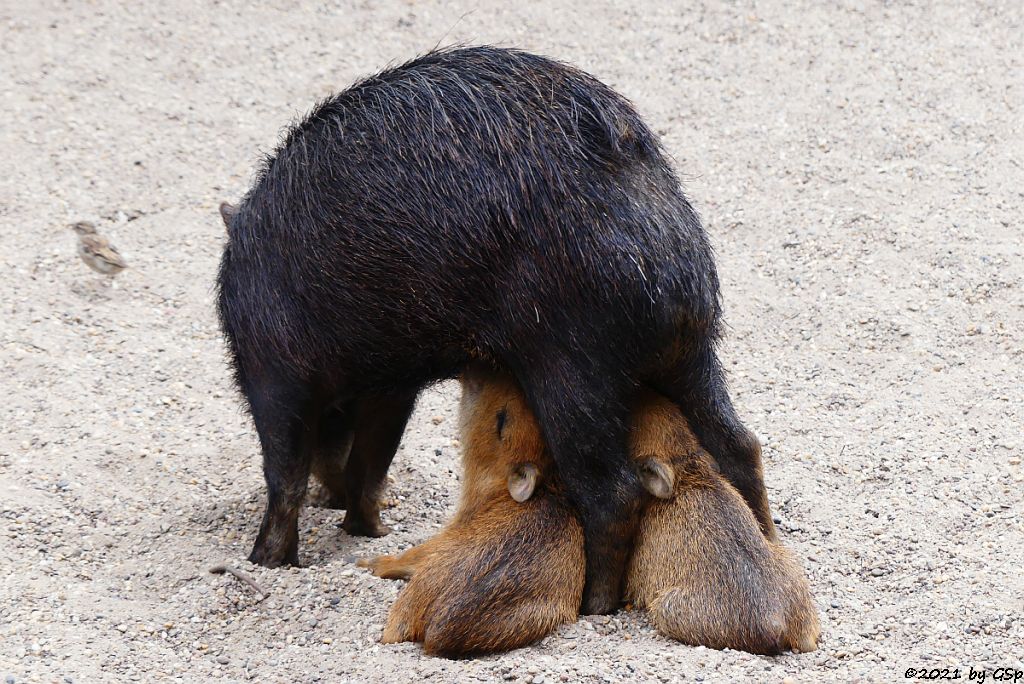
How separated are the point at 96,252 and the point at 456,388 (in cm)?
209

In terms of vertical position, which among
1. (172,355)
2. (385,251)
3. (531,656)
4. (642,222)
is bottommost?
(172,355)

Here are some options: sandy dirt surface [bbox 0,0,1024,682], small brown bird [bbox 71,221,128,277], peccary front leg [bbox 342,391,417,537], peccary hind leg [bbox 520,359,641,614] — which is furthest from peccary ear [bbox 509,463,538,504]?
small brown bird [bbox 71,221,128,277]

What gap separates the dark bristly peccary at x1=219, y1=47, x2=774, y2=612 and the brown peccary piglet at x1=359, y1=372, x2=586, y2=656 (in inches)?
5.5

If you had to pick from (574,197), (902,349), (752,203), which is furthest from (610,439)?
(752,203)

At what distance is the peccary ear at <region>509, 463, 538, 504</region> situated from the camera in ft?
15.4

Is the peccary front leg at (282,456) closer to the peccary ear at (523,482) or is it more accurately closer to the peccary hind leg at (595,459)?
the peccary ear at (523,482)

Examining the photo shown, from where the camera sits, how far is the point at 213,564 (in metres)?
5.24

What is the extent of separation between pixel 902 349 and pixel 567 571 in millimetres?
2611

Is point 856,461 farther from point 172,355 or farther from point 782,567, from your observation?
point 172,355

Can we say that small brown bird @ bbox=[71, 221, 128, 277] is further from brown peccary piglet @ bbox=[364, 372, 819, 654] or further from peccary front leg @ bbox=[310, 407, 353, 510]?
brown peccary piglet @ bbox=[364, 372, 819, 654]

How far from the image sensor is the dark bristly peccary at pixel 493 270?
4410 mm

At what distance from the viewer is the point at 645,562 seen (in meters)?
4.66

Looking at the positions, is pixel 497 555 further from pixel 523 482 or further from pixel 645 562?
pixel 645 562

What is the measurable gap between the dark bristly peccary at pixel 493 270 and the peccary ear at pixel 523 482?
0.49ft
